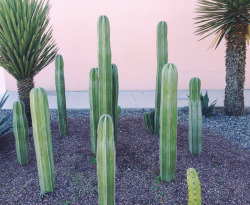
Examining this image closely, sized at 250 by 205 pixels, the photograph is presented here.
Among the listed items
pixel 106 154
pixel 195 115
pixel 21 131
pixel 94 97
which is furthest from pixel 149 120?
pixel 106 154

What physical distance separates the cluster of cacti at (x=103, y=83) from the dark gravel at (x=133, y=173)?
40 cm

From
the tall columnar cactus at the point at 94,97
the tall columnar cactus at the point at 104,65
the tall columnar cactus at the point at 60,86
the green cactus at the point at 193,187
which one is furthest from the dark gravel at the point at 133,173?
the tall columnar cactus at the point at 104,65

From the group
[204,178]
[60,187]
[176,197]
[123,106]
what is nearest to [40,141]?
[60,187]

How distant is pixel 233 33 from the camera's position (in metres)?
4.46

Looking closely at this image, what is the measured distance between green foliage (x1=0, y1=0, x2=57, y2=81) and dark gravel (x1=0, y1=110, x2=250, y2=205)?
0.98 metres

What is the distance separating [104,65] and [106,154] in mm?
1031

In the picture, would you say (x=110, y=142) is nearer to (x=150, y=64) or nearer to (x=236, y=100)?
(x=236, y=100)

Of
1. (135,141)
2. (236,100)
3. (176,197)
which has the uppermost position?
(236,100)

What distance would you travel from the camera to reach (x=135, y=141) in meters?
3.36

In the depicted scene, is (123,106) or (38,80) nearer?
(123,106)

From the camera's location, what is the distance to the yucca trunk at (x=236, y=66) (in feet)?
14.6

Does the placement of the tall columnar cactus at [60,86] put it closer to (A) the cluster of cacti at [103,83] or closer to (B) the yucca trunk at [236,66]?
(A) the cluster of cacti at [103,83]

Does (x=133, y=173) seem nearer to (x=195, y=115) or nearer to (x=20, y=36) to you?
(x=195, y=115)

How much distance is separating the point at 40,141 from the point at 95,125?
74cm
